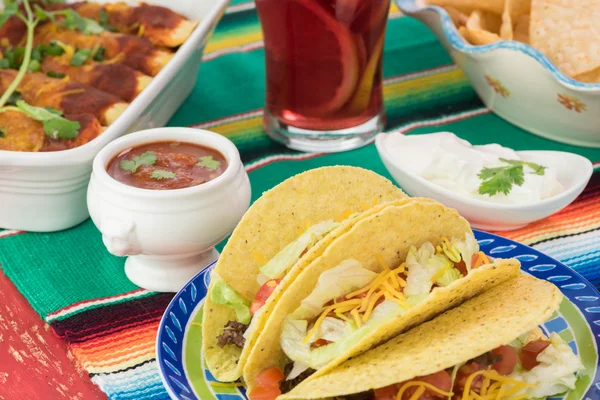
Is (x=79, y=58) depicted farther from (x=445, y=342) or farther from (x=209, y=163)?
(x=445, y=342)

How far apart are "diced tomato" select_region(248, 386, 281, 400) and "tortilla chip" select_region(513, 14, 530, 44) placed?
172cm

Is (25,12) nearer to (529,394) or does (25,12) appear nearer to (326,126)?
(326,126)

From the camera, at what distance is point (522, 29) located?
8.92ft

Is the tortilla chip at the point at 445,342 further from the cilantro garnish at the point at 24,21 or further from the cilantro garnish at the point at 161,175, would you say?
the cilantro garnish at the point at 24,21

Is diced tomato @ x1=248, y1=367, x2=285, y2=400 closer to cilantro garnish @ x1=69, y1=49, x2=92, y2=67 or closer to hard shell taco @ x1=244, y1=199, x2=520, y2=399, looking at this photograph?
hard shell taco @ x1=244, y1=199, x2=520, y2=399

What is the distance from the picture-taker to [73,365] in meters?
1.79

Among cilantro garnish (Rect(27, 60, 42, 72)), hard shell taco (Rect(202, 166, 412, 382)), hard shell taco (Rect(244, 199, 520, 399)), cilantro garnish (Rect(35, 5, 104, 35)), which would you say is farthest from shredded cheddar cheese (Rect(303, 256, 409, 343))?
cilantro garnish (Rect(35, 5, 104, 35))

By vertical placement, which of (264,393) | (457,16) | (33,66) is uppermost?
(457,16)

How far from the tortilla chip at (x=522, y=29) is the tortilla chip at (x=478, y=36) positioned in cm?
17

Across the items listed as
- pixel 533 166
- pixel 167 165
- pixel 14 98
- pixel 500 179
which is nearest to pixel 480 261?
pixel 500 179

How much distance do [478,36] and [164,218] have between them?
1276mm

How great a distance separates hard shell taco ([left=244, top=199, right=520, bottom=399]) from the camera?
1414 mm

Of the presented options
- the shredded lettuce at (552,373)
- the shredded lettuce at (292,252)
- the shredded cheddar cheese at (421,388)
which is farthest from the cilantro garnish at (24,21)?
the shredded lettuce at (552,373)

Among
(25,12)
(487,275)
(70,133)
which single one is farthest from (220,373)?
(25,12)
